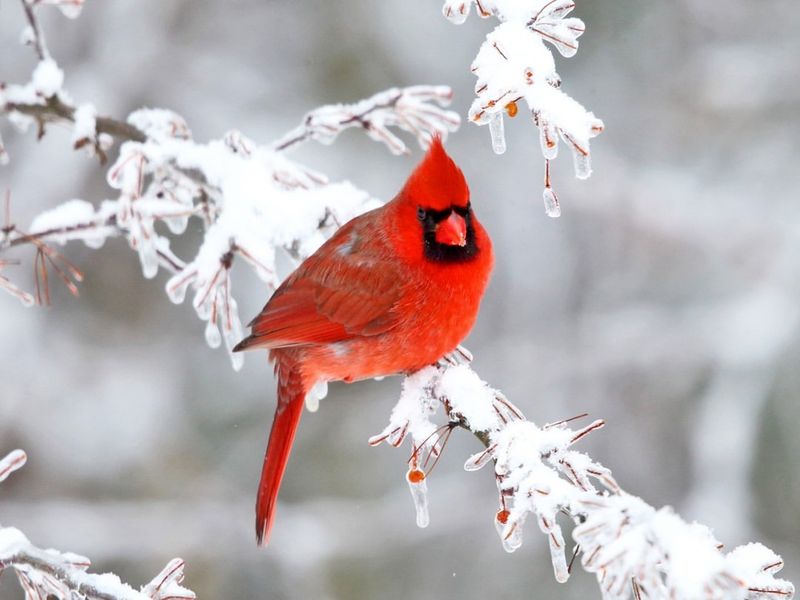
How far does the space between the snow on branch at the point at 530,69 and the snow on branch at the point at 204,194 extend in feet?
3.77

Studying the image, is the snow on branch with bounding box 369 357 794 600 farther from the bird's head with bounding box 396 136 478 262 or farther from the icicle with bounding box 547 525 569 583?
the bird's head with bounding box 396 136 478 262

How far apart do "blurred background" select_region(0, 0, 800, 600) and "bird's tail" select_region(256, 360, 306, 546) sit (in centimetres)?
264

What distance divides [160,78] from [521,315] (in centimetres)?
246

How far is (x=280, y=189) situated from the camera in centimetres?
291

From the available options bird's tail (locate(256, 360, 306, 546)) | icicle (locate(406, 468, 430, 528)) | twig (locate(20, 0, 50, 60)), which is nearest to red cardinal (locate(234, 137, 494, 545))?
bird's tail (locate(256, 360, 306, 546))

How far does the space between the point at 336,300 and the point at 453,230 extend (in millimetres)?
491

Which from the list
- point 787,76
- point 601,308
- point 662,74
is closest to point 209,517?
point 601,308

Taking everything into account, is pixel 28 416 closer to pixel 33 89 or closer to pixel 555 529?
pixel 33 89

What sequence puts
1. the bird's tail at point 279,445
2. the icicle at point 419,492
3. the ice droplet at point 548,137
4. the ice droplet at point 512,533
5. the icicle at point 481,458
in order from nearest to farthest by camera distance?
the ice droplet at point 548,137 < the ice droplet at point 512,533 < the icicle at point 481,458 < the icicle at point 419,492 < the bird's tail at point 279,445

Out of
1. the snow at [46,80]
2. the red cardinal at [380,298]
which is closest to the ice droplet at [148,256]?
the red cardinal at [380,298]

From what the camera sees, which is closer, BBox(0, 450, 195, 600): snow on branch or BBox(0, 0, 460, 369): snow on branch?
BBox(0, 450, 195, 600): snow on branch

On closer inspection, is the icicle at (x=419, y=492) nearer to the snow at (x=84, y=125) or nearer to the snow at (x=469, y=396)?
the snow at (x=469, y=396)

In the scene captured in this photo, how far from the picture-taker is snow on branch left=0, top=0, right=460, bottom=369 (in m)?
2.58

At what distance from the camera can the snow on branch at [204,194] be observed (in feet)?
8.45
